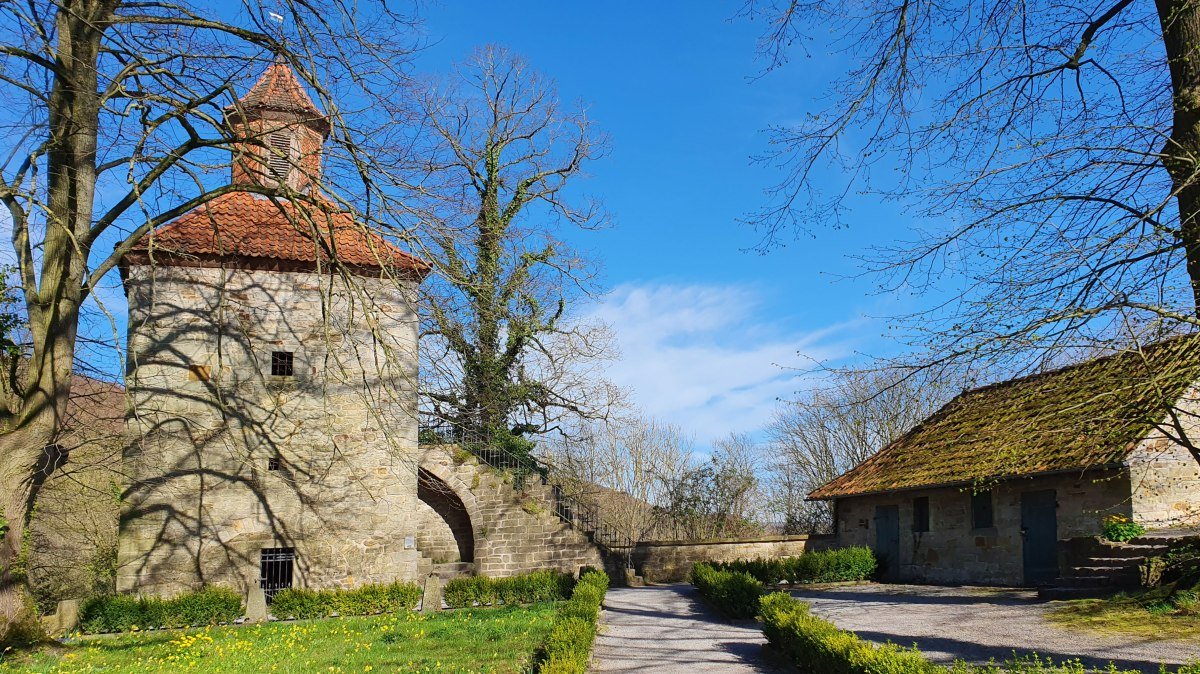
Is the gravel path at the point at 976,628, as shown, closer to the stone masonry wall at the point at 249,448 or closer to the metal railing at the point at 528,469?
the metal railing at the point at 528,469

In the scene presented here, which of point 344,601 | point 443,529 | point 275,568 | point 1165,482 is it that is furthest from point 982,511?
point 275,568

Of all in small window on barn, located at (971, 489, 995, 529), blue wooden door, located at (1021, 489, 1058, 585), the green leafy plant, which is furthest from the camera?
small window on barn, located at (971, 489, 995, 529)

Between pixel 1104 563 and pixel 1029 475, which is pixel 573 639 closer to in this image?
pixel 1104 563

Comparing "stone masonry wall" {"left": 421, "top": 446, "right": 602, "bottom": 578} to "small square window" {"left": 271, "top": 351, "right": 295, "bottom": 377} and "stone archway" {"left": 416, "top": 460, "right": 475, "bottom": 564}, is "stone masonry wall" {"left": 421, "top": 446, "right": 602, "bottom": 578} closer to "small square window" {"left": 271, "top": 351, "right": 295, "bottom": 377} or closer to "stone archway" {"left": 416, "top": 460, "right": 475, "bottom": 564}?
"stone archway" {"left": 416, "top": 460, "right": 475, "bottom": 564}

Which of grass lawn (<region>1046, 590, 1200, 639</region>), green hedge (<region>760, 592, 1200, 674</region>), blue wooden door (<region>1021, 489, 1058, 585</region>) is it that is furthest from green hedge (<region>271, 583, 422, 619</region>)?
blue wooden door (<region>1021, 489, 1058, 585</region>)

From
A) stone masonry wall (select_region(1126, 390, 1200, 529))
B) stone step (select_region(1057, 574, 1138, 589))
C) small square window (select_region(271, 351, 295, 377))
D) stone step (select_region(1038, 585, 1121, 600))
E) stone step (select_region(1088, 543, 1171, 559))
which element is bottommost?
stone step (select_region(1038, 585, 1121, 600))

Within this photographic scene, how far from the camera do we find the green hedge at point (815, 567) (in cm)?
1998

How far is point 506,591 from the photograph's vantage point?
17.1 metres

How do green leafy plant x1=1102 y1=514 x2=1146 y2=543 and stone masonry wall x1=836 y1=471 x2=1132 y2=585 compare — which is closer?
green leafy plant x1=1102 y1=514 x2=1146 y2=543

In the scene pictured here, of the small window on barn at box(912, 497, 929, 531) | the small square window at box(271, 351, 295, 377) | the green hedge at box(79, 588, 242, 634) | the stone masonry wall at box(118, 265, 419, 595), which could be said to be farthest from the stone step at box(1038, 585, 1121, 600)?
the small square window at box(271, 351, 295, 377)

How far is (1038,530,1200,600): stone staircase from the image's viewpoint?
12811mm

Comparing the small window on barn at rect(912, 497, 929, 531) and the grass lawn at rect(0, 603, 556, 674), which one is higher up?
the small window on barn at rect(912, 497, 929, 531)

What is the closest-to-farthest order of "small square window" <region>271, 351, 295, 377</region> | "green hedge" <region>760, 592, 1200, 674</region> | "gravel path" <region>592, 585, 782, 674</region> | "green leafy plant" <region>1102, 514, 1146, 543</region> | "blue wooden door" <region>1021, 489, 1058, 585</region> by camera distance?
"green hedge" <region>760, 592, 1200, 674</region>
"gravel path" <region>592, 585, 782, 674</region>
"green leafy plant" <region>1102, 514, 1146, 543</region>
"blue wooden door" <region>1021, 489, 1058, 585</region>
"small square window" <region>271, 351, 295, 377</region>

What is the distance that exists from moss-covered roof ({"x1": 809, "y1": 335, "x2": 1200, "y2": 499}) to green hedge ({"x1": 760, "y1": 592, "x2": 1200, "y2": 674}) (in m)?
2.44
